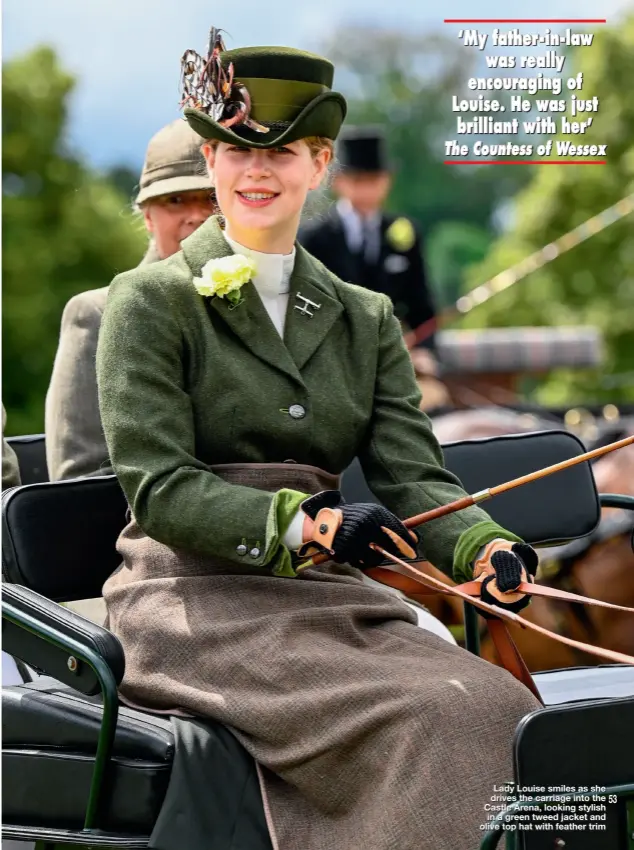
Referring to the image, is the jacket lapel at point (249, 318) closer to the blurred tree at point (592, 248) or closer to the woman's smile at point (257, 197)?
the woman's smile at point (257, 197)

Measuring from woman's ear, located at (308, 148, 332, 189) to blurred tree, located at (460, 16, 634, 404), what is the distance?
12163 mm

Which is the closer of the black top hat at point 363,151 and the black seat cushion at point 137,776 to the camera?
the black seat cushion at point 137,776

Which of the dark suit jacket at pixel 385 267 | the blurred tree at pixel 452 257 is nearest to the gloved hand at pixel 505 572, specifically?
the dark suit jacket at pixel 385 267

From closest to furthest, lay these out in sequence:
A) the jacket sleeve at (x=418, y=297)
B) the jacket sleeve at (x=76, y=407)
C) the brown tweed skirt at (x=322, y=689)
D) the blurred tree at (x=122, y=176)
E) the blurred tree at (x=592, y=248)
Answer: the brown tweed skirt at (x=322, y=689) → the jacket sleeve at (x=76, y=407) → the jacket sleeve at (x=418, y=297) → the blurred tree at (x=592, y=248) → the blurred tree at (x=122, y=176)

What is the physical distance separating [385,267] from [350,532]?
480 centimetres

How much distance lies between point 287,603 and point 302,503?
22 centimetres

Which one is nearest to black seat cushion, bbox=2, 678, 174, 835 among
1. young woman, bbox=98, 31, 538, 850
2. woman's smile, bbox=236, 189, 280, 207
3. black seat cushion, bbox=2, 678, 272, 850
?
Result: black seat cushion, bbox=2, 678, 272, 850

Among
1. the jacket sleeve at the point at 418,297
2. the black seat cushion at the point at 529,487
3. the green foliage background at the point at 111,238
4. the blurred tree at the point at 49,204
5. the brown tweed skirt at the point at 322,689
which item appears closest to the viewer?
the brown tweed skirt at the point at 322,689

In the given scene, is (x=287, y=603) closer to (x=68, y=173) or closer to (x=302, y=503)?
(x=302, y=503)

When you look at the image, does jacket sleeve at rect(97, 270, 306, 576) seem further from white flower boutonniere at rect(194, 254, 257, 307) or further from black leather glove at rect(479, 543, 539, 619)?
black leather glove at rect(479, 543, 539, 619)

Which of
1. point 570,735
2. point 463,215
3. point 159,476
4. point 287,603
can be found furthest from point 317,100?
point 463,215

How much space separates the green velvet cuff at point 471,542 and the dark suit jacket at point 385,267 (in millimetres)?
4248

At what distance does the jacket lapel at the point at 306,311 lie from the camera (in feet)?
8.96

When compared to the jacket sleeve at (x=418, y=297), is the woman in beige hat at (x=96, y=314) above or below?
above
